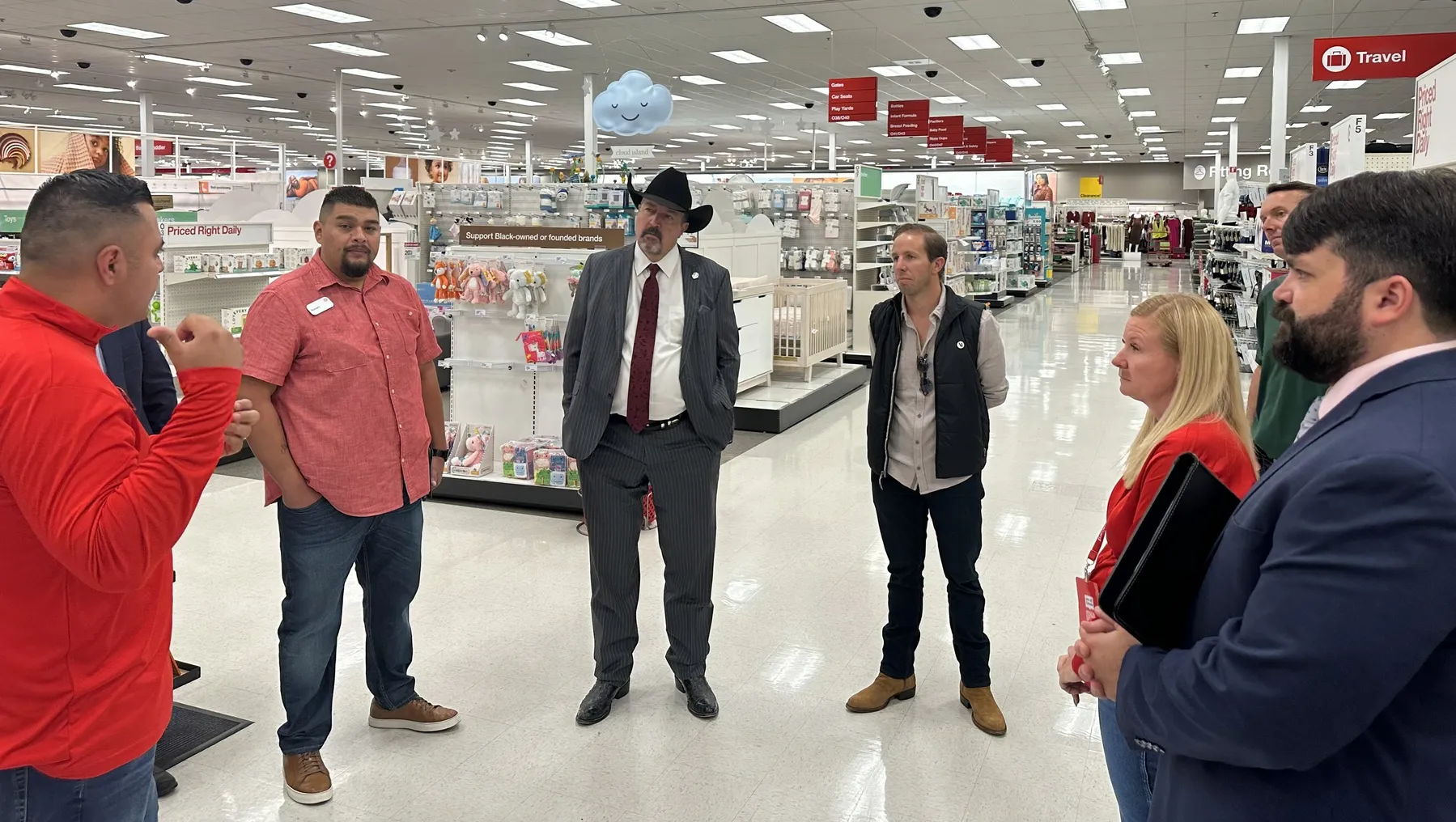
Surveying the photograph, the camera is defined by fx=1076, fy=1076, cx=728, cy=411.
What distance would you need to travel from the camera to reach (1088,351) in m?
13.0

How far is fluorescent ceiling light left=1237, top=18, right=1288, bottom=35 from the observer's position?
12633 mm

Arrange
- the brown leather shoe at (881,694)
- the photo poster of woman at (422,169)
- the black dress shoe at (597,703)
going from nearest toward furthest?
1. the black dress shoe at (597,703)
2. the brown leather shoe at (881,694)
3. the photo poster of woman at (422,169)

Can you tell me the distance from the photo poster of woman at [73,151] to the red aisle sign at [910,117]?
10.7 meters

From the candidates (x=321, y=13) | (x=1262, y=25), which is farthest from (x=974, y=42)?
(x=321, y=13)

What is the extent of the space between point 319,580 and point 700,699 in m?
1.25

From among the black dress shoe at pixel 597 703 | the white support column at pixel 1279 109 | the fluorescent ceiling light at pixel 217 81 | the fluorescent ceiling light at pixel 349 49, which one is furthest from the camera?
the fluorescent ceiling light at pixel 217 81

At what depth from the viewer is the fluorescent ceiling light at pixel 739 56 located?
49.9ft

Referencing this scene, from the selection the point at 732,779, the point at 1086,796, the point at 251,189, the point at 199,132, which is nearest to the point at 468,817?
the point at 732,779

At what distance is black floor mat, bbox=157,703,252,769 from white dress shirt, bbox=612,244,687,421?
1542mm

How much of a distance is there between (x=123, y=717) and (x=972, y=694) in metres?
2.56

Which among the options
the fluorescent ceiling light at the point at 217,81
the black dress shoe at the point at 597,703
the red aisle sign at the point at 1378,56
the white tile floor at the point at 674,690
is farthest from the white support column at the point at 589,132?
the black dress shoe at the point at 597,703

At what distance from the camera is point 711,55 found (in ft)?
50.4

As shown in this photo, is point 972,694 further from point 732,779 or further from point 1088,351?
point 1088,351

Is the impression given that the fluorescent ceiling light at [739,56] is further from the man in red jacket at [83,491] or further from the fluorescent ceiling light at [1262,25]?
the man in red jacket at [83,491]
